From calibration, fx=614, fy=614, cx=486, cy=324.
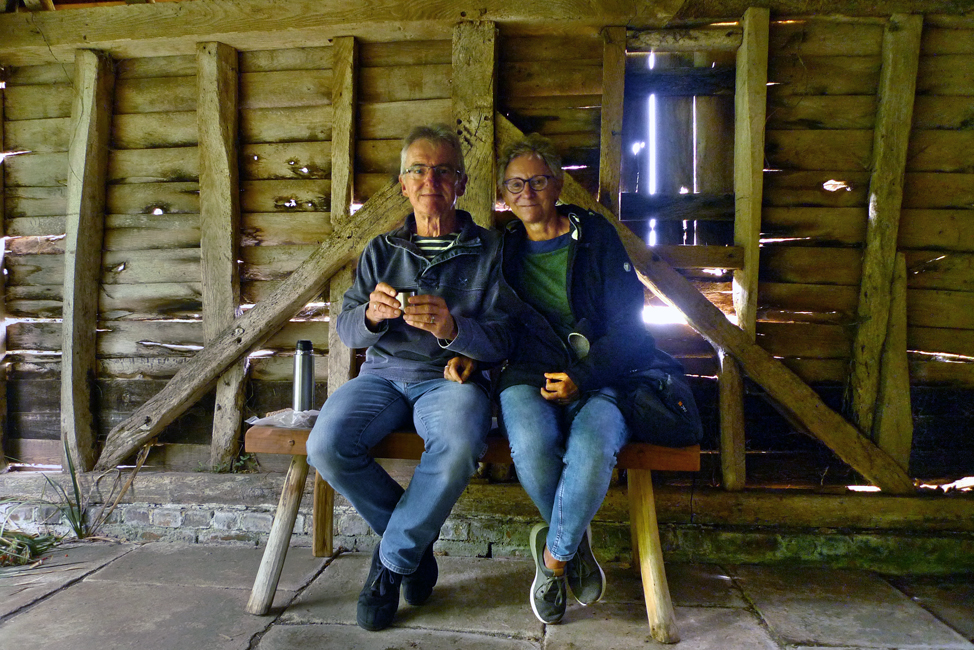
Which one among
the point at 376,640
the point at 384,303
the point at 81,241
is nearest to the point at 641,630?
the point at 376,640

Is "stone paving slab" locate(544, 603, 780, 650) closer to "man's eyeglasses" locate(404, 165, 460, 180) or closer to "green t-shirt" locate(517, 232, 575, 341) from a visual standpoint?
"green t-shirt" locate(517, 232, 575, 341)

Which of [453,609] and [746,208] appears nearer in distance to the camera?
[453,609]

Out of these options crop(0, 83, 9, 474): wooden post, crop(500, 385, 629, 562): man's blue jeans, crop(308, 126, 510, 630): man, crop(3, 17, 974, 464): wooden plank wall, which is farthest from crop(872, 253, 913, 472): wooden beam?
crop(0, 83, 9, 474): wooden post

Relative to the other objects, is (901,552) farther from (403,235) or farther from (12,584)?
(12,584)

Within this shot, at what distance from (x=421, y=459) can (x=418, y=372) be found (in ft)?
1.21

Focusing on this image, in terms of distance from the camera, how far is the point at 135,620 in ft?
7.45

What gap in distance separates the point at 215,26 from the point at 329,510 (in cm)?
253

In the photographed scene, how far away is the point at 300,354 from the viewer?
2.71m

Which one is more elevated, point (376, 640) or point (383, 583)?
point (383, 583)

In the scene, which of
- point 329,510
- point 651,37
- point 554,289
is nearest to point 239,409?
point 329,510

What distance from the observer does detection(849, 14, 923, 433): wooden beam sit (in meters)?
2.97

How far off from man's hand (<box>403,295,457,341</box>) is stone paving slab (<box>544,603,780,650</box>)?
116 cm

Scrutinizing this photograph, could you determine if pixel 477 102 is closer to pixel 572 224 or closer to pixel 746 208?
pixel 572 224

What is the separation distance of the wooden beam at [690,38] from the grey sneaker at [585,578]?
92.9 inches
